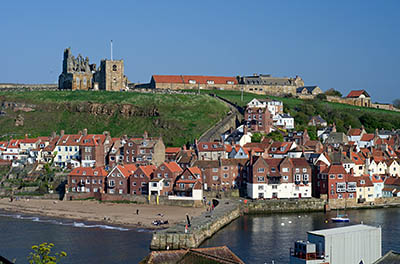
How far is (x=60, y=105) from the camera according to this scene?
404ft

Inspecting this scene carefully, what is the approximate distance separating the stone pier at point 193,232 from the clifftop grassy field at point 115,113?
39.7m

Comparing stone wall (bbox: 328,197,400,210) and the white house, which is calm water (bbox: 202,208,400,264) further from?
the white house

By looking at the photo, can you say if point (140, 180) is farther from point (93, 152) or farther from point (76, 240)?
point (76, 240)

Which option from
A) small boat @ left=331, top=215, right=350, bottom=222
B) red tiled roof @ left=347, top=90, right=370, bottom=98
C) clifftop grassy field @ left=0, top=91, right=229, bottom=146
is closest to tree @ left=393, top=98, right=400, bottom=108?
red tiled roof @ left=347, top=90, right=370, bottom=98

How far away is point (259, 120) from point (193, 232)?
52.2 metres

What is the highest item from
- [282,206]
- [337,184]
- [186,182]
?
[186,182]

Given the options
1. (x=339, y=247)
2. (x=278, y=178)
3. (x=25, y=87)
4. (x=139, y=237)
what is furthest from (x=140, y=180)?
(x=25, y=87)

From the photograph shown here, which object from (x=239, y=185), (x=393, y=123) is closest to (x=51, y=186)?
(x=239, y=185)

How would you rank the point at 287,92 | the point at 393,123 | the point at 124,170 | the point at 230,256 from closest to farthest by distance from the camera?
the point at 230,256, the point at 124,170, the point at 393,123, the point at 287,92

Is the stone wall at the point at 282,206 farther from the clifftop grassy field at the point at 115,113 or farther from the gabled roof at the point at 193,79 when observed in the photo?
the gabled roof at the point at 193,79

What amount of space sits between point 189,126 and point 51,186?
33964 mm

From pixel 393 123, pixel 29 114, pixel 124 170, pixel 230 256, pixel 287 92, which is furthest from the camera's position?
pixel 287 92

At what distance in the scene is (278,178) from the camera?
76688 mm

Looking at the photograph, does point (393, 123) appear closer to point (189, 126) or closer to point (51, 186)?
point (189, 126)
